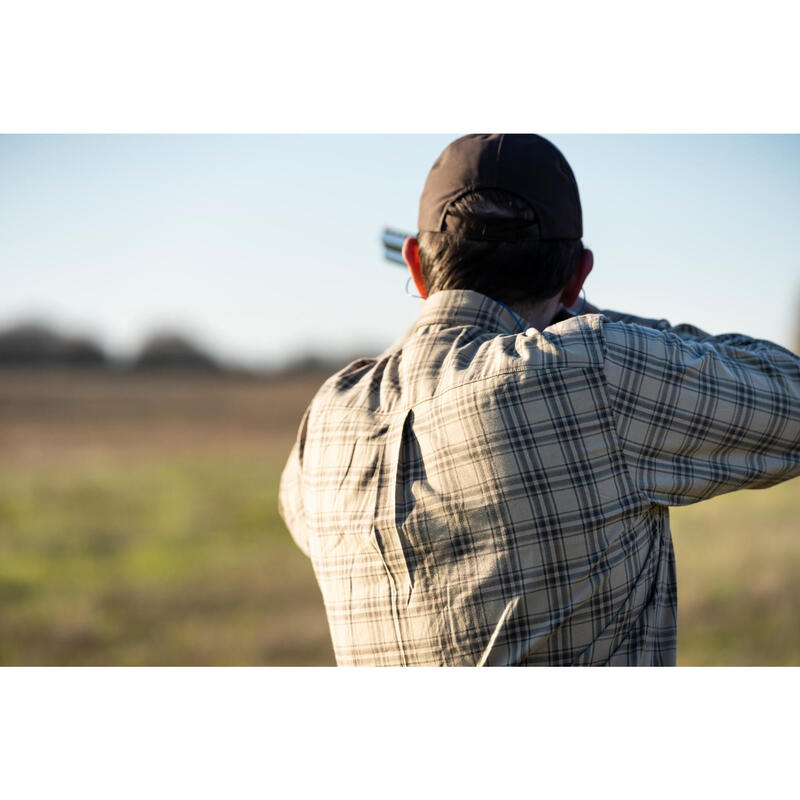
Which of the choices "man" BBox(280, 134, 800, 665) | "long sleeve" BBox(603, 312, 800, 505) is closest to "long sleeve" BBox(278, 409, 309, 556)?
"man" BBox(280, 134, 800, 665)

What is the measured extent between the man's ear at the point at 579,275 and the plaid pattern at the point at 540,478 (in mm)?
137

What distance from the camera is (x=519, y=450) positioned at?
2.97ft

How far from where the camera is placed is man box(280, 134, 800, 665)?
906 mm

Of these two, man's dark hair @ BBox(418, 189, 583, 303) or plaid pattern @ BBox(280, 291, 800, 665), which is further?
man's dark hair @ BBox(418, 189, 583, 303)

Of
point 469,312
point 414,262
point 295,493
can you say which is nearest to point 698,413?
point 469,312

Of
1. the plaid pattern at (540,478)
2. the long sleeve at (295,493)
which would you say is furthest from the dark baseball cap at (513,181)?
the long sleeve at (295,493)

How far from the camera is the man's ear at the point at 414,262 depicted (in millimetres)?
1118

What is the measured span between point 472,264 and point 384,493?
1.09 ft

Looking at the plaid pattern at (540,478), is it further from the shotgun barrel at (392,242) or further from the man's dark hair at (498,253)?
the shotgun barrel at (392,242)

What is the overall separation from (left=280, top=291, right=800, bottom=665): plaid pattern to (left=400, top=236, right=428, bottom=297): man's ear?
11cm

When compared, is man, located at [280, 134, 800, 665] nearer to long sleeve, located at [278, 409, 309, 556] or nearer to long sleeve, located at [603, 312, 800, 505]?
long sleeve, located at [603, 312, 800, 505]

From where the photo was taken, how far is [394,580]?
97cm

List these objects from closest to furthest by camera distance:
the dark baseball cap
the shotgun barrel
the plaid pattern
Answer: the plaid pattern, the dark baseball cap, the shotgun barrel

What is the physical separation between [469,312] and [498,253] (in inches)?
3.5
